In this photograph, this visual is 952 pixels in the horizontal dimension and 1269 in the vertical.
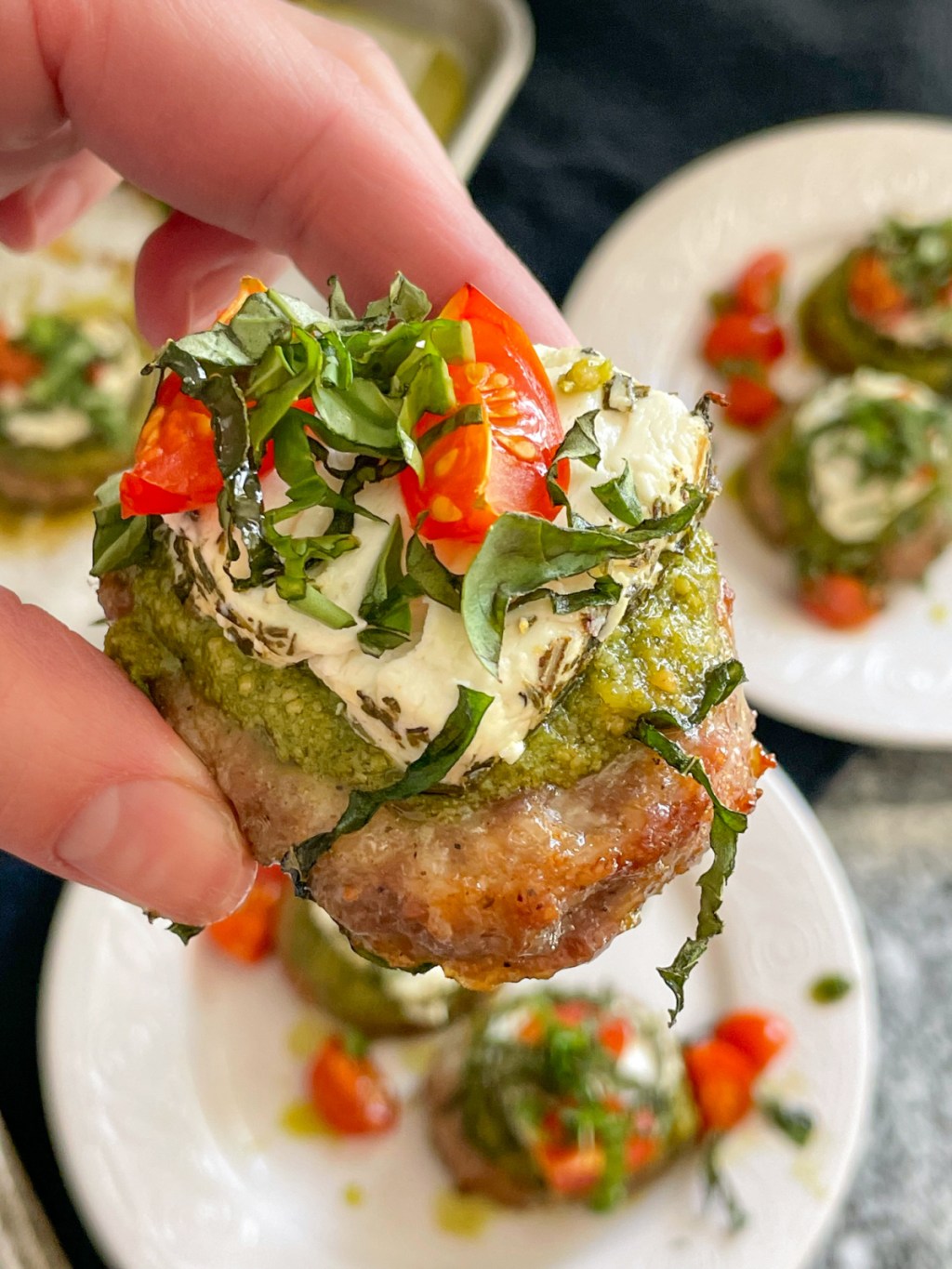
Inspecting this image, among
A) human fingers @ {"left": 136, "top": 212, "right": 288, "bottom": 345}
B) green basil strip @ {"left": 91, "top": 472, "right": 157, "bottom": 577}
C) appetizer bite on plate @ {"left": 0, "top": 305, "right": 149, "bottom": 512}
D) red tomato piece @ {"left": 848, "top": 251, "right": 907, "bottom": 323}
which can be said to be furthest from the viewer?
red tomato piece @ {"left": 848, "top": 251, "right": 907, "bottom": 323}

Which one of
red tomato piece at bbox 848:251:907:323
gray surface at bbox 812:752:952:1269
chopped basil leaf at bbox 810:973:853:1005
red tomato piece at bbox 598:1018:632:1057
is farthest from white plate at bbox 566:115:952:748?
red tomato piece at bbox 598:1018:632:1057

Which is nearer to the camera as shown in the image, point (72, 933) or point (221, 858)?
point (221, 858)

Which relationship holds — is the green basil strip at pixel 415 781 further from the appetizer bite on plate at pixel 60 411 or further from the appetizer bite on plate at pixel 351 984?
the appetizer bite on plate at pixel 60 411

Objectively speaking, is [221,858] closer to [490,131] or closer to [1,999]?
[1,999]

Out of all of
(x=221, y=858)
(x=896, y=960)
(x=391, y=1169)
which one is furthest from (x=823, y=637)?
(x=221, y=858)

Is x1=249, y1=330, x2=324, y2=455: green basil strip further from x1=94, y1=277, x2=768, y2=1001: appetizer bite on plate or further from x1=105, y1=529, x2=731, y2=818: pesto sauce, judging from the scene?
x1=105, y1=529, x2=731, y2=818: pesto sauce

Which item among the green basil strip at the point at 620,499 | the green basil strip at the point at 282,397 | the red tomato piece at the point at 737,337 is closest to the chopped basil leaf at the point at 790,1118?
the green basil strip at the point at 620,499
